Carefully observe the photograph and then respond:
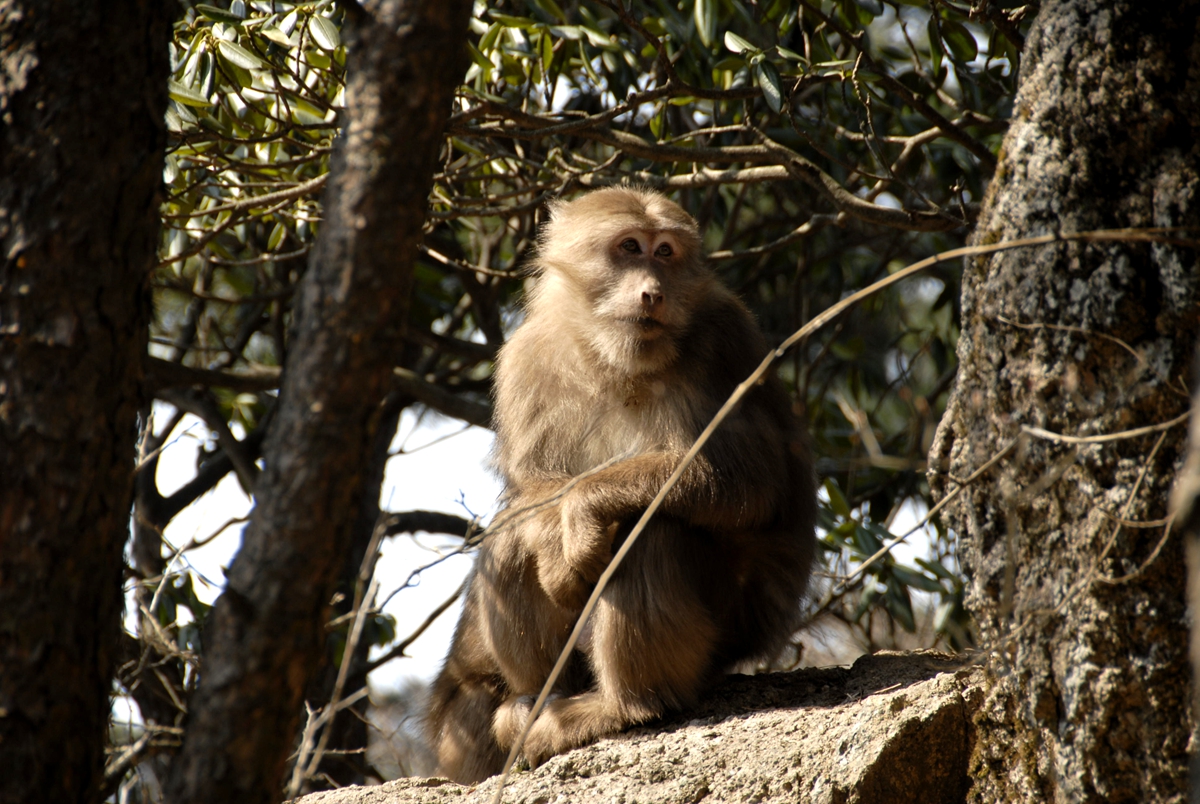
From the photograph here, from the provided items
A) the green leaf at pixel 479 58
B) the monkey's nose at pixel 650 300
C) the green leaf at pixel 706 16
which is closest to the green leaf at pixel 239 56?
the green leaf at pixel 479 58

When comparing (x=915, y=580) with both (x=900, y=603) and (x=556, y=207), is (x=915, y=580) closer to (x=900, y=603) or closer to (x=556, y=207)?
(x=900, y=603)

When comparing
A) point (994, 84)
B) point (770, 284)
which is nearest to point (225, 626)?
point (994, 84)

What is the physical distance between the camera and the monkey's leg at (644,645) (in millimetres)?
3512

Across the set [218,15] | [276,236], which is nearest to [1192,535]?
[218,15]

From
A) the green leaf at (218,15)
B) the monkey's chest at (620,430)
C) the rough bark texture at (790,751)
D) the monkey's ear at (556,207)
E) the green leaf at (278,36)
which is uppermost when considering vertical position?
the green leaf at (218,15)

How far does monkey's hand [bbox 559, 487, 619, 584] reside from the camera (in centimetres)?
357

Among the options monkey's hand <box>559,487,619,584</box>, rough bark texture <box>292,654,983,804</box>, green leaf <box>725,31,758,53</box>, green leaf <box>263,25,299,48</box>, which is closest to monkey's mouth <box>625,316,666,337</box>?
monkey's hand <box>559,487,619,584</box>

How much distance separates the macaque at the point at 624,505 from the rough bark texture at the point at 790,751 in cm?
18

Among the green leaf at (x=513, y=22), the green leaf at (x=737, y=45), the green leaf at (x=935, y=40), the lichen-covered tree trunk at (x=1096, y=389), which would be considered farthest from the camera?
the green leaf at (x=513, y=22)

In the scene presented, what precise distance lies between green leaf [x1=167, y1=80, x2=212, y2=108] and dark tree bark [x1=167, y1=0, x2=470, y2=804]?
228cm

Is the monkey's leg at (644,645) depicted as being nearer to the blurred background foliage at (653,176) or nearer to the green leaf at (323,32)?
the blurred background foliage at (653,176)

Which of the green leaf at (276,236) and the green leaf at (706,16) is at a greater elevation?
the green leaf at (706,16)

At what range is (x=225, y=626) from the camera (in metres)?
1.81

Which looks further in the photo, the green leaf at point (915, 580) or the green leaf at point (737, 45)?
the green leaf at point (915, 580)
